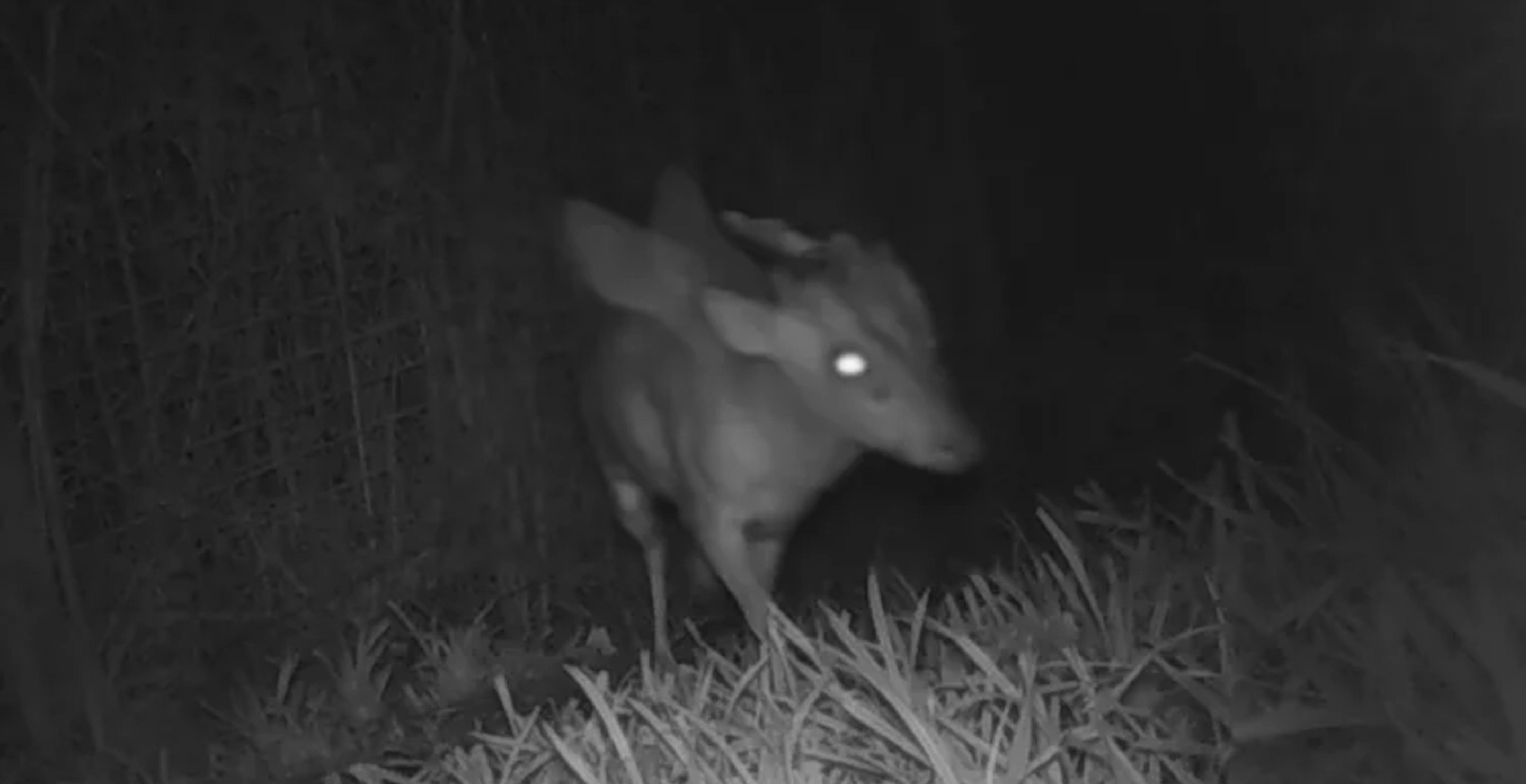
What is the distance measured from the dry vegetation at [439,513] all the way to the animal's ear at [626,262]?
0.04 feet

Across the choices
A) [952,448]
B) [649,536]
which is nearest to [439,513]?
A: [649,536]

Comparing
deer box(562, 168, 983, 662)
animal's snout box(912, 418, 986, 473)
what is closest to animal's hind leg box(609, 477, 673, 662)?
deer box(562, 168, 983, 662)

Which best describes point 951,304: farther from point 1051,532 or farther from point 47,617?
point 47,617

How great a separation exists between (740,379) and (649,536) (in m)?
0.08

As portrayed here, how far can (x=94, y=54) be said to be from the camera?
0.57 metres

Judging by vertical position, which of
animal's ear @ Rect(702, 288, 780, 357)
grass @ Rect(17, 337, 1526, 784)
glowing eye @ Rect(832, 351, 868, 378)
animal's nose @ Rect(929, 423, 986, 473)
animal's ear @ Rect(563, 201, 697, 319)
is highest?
animal's ear @ Rect(563, 201, 697, 319)

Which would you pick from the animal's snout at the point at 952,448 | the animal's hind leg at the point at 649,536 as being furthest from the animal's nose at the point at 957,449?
the animal's hind leg at the point at 649,536

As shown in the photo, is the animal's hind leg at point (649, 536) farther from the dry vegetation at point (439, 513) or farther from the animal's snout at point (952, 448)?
the animal's snout at point (952, 448)

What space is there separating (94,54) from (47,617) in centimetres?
19

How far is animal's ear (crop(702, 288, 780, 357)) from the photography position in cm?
68

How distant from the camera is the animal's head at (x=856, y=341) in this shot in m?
0.68

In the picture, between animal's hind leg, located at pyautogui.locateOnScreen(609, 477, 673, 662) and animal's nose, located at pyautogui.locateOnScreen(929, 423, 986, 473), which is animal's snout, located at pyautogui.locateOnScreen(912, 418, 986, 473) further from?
animal's hind leg, located at pyautogui.locateOnScreen(609, 477, 673, 662)

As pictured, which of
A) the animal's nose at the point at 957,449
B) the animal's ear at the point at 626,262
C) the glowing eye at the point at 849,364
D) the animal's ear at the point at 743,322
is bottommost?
the animal's nose at the point at 957,449

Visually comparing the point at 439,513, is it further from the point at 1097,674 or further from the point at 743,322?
the point at 1097,674
